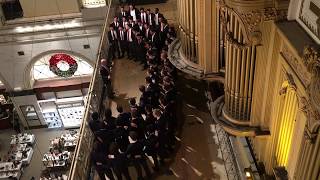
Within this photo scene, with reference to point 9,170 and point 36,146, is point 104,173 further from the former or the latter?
point 36,146

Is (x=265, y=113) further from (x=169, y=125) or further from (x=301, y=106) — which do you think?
(x=169, y=125)

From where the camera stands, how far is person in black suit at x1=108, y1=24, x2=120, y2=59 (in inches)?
463

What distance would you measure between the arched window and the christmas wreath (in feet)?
0.34

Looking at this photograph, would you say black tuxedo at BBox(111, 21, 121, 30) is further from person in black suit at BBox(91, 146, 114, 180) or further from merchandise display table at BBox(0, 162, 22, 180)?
merchandise display table at BBox(0, 162, 22, 180)

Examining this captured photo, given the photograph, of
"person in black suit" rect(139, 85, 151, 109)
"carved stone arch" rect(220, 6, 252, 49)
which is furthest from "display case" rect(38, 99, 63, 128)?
"carved stone arch" rect(220, 6, 252, 49)

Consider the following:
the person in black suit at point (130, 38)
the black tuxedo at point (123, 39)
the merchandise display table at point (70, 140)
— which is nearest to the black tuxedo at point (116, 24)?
the black tuxedo at point (123, 39)

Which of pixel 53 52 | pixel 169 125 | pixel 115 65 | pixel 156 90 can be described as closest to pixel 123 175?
pixel 169 125

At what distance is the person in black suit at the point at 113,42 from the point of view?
463 inches

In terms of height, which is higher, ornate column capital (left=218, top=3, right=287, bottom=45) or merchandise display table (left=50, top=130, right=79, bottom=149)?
ornate column capital (left=218, top=3, right=287, bottom=45)

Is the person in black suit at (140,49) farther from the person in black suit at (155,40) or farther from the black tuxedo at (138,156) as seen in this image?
the black tuxedo at (138,156)

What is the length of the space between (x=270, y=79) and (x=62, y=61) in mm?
12696

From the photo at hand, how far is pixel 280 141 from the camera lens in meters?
5.72

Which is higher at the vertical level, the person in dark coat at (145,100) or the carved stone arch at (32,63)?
the person in dark coat at (145,100)

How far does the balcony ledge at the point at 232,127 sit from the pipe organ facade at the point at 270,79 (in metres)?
0.02
